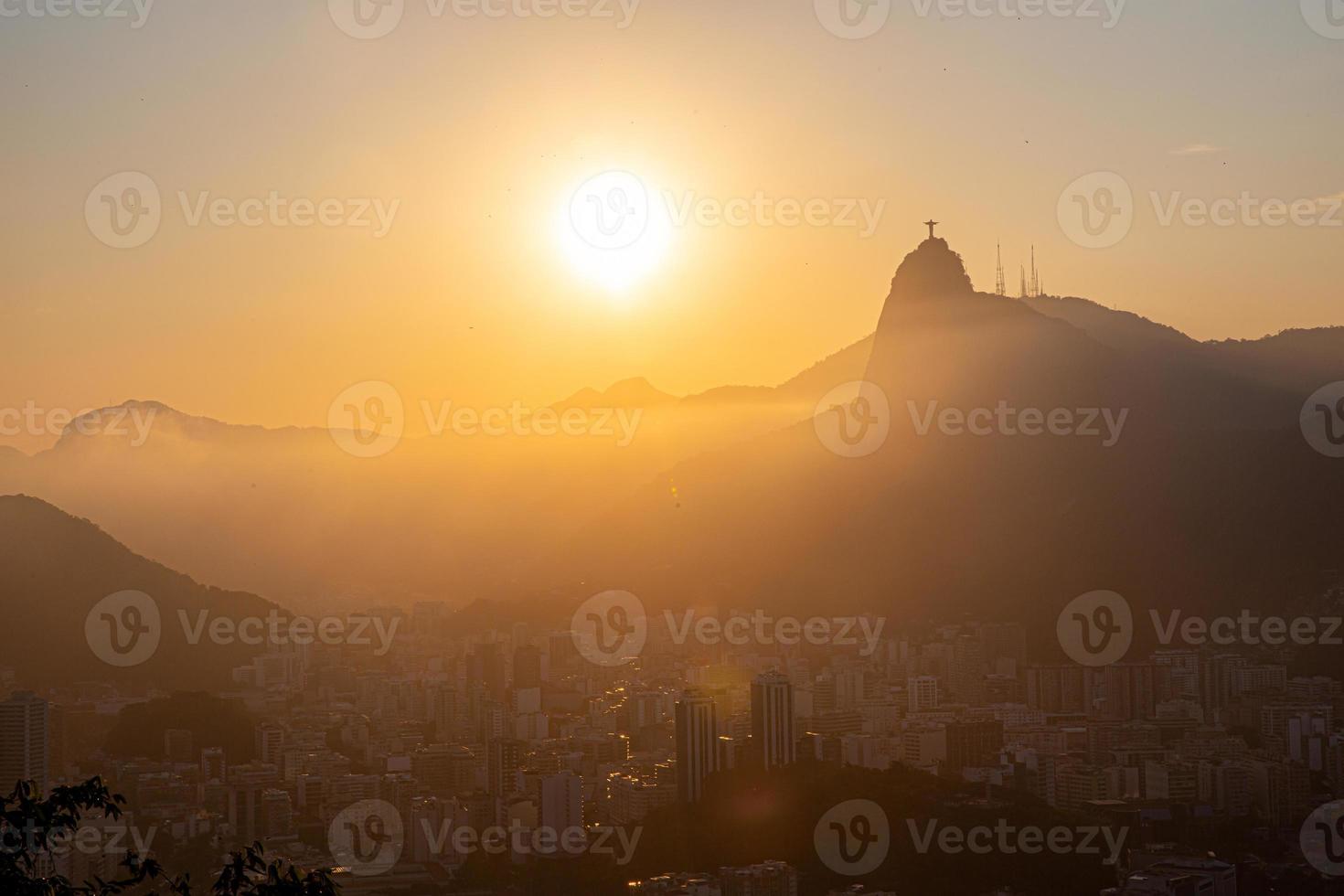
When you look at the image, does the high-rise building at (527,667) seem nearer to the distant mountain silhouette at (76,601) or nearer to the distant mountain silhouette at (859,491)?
the distant mountain silhouette at (76,601)

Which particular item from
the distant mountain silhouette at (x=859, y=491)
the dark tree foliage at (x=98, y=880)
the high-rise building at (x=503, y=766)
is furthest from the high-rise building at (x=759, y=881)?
the distant mountain silhouette at (x=859, y=491)

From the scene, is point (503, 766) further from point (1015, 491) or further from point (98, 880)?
point (1015, 491)

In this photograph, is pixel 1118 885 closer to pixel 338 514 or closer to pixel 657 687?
pixel 657 687

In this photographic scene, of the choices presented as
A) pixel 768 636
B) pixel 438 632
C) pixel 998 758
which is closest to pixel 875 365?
pixel 768 636

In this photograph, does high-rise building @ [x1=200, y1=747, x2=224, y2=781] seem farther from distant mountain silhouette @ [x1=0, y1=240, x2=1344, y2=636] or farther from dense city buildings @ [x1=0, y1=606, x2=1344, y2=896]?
distant mountain silhouette @ [x1=0, y1=240, x2=1344, y2=636]

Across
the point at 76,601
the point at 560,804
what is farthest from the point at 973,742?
the point at 76,601

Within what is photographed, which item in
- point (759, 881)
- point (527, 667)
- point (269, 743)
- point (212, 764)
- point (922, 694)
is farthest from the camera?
point (527, 667)

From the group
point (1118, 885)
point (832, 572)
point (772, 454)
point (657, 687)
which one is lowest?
point (1118, 885)
